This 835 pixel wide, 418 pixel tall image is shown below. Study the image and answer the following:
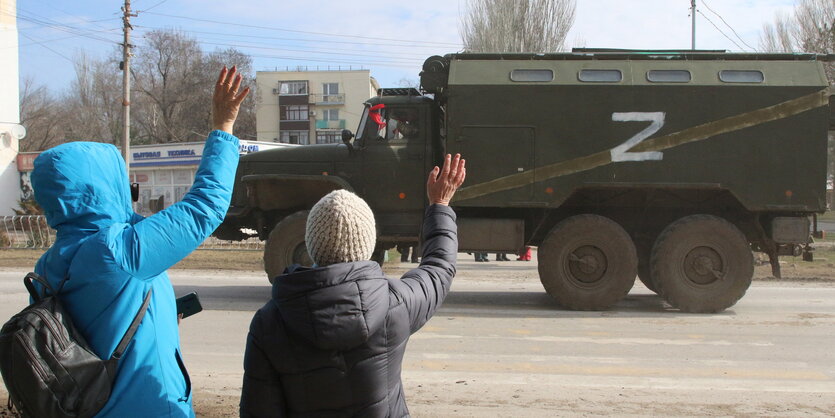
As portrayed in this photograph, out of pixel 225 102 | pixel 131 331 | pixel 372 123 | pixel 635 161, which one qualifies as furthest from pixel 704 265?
pixel 131 331

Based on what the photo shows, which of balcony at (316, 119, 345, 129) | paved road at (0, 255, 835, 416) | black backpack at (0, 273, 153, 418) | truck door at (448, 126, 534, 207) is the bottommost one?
paved road at (0, 255, 835, 416)

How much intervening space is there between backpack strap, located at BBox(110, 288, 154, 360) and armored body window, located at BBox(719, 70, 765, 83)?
8.62 meters

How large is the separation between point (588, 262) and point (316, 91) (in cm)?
7170

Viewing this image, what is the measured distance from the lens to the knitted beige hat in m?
2.27

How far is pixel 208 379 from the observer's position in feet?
20.3

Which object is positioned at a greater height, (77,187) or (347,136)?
(347,136)

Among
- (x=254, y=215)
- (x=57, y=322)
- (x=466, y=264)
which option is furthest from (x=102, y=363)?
(x=466, y=264)

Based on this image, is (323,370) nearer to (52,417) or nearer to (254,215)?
(52,417)

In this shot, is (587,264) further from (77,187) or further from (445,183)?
(77,187)

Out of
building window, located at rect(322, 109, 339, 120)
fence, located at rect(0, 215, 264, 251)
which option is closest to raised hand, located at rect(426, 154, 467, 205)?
fence, located at rect(0, 215, 264, 251)

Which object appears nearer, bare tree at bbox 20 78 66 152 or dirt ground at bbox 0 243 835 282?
dirt ground at bbox 0 243 835 282

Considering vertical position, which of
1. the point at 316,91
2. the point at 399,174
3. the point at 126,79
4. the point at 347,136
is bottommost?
the point at 399,174

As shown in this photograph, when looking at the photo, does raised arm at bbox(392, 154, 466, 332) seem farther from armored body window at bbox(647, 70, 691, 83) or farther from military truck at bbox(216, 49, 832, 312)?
armored body window at bbox(647, 70, 691, 83)

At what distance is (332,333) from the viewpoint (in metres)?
2.16
